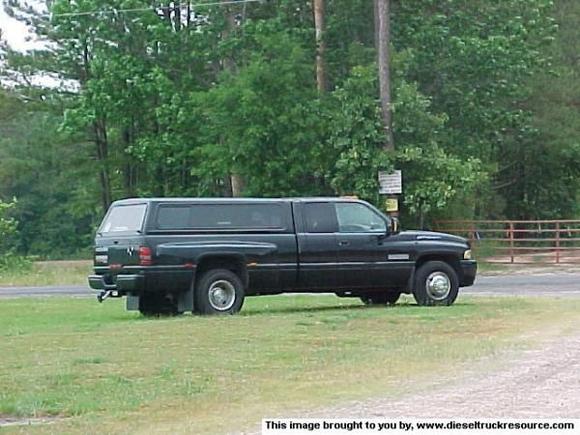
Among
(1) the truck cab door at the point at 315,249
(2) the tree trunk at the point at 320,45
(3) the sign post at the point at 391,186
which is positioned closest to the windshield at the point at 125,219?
(1) the truck cab door at the point at 315,249

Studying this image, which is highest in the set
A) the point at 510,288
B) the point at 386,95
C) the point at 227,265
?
the point at 386,95

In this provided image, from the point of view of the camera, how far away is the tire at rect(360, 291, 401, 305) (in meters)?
23.1

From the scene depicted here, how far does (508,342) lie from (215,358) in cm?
368

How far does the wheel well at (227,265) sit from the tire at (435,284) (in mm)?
3051

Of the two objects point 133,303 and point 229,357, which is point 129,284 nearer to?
point 133,303

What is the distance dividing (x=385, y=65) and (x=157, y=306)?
17880 mm

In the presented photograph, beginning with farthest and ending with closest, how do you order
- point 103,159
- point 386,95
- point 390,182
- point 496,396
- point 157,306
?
1. point 103,159
2. point 386,95
3. point 390,182
4. point 157,306
5. point 496,396

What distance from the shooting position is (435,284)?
22.2 metres

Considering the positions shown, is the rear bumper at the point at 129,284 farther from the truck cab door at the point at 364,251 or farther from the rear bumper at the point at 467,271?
the rear bumper at the point at 467,271

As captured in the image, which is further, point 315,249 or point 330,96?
point 330,96

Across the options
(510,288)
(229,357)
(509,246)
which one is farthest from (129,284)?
(509,246)

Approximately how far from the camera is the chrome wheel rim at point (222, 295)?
2073cm

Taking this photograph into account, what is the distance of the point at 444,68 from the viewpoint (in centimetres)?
4188

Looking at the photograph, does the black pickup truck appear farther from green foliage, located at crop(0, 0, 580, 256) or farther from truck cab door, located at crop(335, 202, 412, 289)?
green foliage, located at crop(0, 0, 580, 256)
